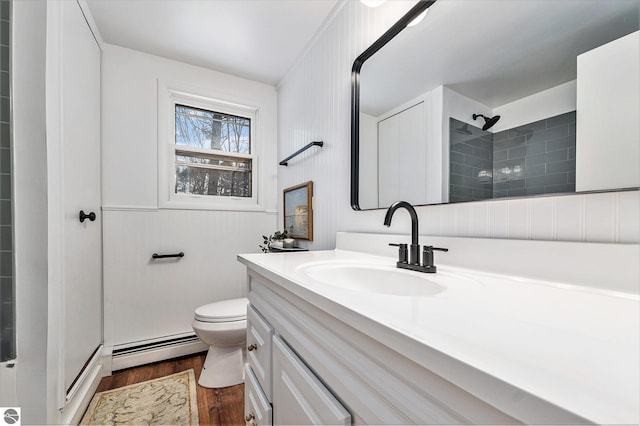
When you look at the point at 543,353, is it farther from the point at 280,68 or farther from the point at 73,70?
the point at 280,68

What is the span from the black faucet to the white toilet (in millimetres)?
1140

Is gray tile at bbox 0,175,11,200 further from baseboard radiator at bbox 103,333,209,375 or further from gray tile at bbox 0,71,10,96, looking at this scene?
baseboard radiator at bbox 103,333,209,375

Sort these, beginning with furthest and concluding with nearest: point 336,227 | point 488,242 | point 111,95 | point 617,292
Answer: point 111,95 < point 336,227 < point 488,242 < point 617,292

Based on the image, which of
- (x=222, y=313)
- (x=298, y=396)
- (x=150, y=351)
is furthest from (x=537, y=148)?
(x=150, y=351)

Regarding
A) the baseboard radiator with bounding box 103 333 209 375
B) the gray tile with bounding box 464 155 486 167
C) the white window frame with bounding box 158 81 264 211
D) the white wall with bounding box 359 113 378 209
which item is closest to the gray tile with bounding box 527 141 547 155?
the gray tile with bounding box 464 155 486 167

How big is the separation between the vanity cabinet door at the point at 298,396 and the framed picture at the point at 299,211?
1073mm

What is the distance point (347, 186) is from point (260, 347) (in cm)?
88

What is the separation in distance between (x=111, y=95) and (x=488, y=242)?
7.79 feet

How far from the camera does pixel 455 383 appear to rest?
0.27 m

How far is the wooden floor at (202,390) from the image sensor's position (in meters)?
1.36

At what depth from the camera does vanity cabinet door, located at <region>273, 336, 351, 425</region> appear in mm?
483

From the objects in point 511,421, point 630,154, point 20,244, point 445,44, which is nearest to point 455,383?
point 511,421

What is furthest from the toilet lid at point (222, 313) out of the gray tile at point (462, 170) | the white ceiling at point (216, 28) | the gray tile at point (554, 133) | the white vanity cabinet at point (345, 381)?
the white ceiling at point (216, 28)

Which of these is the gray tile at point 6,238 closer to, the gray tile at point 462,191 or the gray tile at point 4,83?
the gray tile at point 4,83
